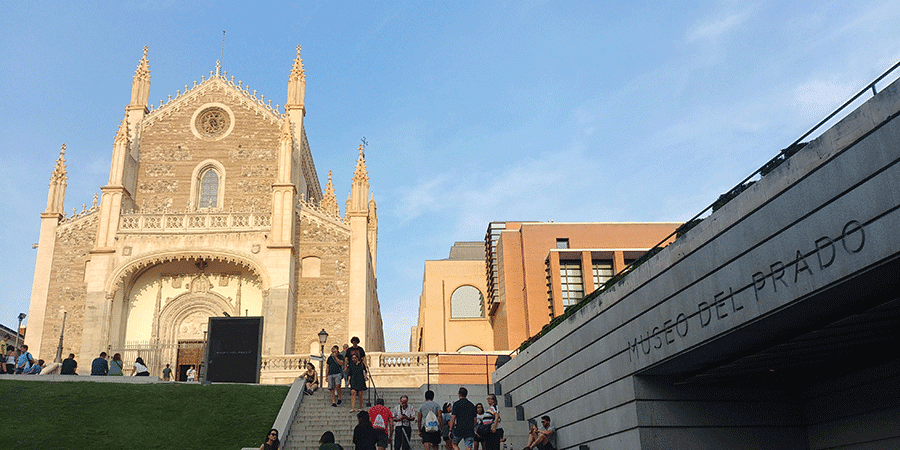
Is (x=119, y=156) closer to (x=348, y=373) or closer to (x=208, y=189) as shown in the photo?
(x=208, y=189)

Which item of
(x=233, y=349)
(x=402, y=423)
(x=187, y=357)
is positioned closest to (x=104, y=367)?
(x=233, y=349)

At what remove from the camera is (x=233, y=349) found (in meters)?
22.7

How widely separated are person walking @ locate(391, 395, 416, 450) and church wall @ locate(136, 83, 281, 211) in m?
22.4

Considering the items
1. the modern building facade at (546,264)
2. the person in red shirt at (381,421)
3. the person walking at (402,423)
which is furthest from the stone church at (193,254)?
the person in red shirt at (381,421)

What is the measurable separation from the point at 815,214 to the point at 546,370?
8.87 meters

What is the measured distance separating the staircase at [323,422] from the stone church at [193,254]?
11.8 metres

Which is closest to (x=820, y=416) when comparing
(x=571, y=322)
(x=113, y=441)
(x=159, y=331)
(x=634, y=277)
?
(x=634, y=277)

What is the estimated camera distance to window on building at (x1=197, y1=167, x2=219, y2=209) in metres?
36.7

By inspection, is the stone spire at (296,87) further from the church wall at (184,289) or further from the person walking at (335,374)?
the person walking at (335,374)

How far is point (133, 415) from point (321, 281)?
17194 millimetres

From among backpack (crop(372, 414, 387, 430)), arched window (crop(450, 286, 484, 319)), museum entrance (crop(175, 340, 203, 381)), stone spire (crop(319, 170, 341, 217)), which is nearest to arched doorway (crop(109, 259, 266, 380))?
museum entrance (crop(175, 340, 203, 381))

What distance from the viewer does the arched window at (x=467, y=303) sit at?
50219mm

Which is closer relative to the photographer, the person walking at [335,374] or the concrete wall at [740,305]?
the concrete wall at [740,305]

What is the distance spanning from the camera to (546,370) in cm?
1684
